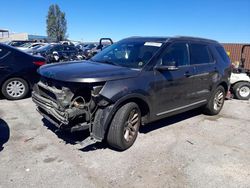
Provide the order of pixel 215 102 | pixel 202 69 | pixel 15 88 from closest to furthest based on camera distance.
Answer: pixel 202 69 < pixel 215 102 < pixel 15 88

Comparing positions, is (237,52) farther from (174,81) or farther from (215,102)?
(174,81)

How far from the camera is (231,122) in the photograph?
5977mm

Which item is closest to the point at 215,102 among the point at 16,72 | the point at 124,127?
the point at 124,127

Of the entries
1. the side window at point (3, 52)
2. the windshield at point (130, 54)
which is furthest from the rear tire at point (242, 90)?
the side window at point (3, 52)

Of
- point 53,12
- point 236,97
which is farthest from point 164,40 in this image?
point 53,12

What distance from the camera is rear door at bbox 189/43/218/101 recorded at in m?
5.38

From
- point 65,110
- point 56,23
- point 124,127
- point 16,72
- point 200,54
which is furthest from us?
point 56,23

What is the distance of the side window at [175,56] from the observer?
→ 4.58 meters

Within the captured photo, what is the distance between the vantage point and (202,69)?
5.52 m

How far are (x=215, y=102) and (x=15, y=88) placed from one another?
5.39m

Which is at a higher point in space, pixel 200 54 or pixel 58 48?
pixel 58 48

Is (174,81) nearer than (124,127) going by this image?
No

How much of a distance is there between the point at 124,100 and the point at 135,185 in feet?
4.27

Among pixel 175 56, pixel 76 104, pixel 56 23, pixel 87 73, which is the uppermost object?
pixel 56 23
